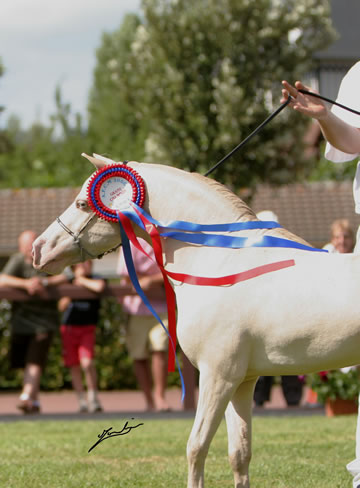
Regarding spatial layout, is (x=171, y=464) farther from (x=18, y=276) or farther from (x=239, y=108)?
(x=239, y=108)

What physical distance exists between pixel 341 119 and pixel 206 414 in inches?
69.7

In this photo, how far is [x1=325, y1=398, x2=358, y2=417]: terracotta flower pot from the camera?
9.39m

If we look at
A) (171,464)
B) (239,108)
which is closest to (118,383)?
(239,108)

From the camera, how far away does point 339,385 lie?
9195 millimetres

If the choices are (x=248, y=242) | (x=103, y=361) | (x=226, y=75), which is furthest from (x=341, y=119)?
(x=226, y=75)

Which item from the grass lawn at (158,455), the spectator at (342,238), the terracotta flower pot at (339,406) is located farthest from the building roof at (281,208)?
the grass lawn at (158,455)

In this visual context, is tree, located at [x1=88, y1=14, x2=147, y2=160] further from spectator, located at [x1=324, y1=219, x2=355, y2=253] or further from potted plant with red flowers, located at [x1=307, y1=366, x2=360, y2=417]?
potted plant with red flowers, located at [x1=307, y1=366, x2=360, y2=417]

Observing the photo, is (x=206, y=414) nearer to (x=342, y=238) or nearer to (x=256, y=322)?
(x=256, y=322)

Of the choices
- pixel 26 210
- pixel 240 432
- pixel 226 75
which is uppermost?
pixel 226 75

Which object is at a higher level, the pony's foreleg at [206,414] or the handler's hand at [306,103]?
the handler's hand at [306,103]

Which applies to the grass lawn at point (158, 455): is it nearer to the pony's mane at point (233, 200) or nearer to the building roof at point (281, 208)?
the pony's mane at point (233, 200)

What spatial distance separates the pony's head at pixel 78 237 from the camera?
4.61 m

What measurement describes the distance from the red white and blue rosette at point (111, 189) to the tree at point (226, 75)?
→ 503 inches

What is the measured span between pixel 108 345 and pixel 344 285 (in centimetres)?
1050
